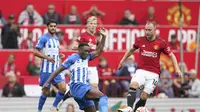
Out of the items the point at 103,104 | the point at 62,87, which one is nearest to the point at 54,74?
the point at 103,104

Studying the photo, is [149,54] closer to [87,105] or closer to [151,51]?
[151,51]

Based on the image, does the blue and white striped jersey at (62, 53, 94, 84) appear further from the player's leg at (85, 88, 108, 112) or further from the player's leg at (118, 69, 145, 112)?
the player's leg at (118, 69, 145, 112)

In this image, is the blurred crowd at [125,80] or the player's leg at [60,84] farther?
the blurred crowd at [125,80]

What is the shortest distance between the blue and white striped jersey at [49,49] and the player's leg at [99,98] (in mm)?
2524

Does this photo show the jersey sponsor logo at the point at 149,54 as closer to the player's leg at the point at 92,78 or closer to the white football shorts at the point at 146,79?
the white football shorts at the point at 146,79

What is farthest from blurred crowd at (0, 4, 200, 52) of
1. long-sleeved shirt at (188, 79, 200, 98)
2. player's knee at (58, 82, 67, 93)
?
player's knee at (58, 82, 67, 93)

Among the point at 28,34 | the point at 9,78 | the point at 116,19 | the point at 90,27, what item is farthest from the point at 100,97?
the point at 116,19

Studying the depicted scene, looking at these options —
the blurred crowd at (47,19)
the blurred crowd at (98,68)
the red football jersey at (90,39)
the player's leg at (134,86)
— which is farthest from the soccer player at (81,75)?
the blurred crowd at (47,19)

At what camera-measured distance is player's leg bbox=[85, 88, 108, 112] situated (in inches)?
787

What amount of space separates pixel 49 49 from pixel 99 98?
2874 mm

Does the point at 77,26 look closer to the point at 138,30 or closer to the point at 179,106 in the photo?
the point at 138,30

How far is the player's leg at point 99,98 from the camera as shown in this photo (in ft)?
65.6

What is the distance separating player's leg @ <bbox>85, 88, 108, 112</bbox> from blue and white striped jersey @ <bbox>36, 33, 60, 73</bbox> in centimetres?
252

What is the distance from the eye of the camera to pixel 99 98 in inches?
792
